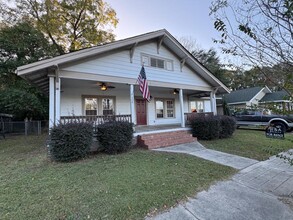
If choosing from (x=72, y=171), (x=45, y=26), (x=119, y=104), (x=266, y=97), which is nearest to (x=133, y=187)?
(x=72, y=171)

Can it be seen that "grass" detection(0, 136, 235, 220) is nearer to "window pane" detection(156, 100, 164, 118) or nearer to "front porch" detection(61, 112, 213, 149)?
"front porch" detection(61, 112, 213, 149)

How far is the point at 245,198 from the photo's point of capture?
357 centimetres

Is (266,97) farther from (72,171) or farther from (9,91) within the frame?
(9,91)

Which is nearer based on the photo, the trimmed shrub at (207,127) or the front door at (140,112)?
the trimmed shrub at (207,127)

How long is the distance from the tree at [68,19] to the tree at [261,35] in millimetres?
19779

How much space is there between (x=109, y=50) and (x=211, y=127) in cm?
672

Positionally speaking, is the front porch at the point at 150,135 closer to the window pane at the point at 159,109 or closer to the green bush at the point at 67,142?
the green bush at the point at 67,142

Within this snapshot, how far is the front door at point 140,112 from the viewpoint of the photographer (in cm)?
1239

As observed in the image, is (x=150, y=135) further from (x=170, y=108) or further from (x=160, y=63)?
(x=170, y=108)

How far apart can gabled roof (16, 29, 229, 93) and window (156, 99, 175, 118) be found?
335cm

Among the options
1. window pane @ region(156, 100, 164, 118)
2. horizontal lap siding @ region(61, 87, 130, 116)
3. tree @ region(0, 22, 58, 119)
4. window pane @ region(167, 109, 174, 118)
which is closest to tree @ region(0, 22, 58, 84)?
tree @ region(0, 22, 58, 119)

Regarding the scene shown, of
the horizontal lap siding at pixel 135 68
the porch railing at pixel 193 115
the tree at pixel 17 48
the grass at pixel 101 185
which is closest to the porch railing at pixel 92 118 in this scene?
the grass at pixel 101 185

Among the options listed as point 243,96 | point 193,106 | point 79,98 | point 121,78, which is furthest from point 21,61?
point 243,96

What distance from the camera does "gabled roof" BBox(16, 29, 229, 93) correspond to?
A: 6434 mm
